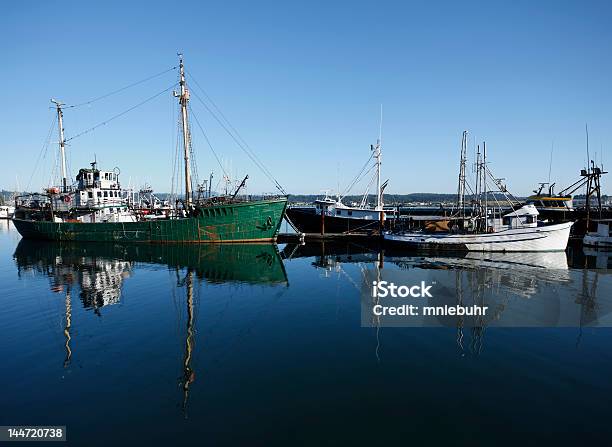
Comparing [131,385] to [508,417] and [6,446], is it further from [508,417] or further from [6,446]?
[508,417]

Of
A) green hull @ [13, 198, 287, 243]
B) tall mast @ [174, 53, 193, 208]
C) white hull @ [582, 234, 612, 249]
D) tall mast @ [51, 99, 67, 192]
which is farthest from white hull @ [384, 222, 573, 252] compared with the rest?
tall mast @ [51, 99, 67, 192]

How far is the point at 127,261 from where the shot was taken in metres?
38.1

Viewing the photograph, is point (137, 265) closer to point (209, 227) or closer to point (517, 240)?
point (209, 227)

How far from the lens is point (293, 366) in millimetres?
13438

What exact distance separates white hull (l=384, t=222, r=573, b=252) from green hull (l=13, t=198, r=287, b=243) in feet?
76.0

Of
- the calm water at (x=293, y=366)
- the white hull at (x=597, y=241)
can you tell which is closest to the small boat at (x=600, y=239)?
the white hull at (x=597, y=241)

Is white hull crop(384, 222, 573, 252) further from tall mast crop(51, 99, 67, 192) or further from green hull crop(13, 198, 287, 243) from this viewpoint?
tall mast crop(51, 99, 67, 192)

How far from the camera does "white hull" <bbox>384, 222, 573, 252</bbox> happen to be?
4069 centimetres

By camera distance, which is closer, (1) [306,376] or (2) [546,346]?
(1) [306,376]

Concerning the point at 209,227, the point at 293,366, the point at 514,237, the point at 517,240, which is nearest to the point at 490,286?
the point at 293,366

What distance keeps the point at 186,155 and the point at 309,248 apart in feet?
71.3

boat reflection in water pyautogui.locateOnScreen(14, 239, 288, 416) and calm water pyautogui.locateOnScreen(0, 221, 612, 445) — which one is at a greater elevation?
boat reflection in water pyautogui.locateOnScreen(14, 239, 288, 416)

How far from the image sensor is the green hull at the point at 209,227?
48.9m

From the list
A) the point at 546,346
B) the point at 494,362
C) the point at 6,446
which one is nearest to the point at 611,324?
the point at 546,346
